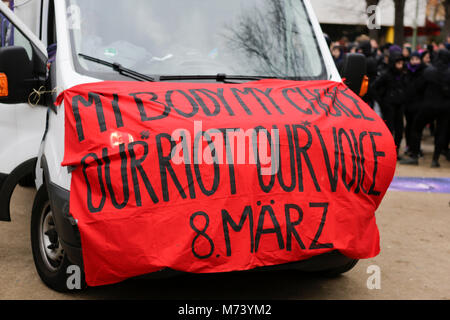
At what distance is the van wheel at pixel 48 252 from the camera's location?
4812mm

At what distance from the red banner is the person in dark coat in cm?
807

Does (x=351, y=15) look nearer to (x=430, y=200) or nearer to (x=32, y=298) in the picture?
(x=430, y=200)

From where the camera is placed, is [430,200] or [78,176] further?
[430,200]

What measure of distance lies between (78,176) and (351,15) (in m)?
30.8

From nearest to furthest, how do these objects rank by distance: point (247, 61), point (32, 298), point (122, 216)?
point (122, 216) → point (32, 298) → point (247, 61)

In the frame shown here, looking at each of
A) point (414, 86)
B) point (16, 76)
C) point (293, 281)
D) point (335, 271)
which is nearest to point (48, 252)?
point (16, 76)

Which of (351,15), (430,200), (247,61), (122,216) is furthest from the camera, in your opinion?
(351,15)

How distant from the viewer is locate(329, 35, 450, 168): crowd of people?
11656 millimetres

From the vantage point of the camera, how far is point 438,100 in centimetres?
1164

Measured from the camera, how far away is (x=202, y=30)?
529cm

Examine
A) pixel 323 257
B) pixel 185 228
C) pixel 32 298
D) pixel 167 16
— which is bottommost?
pixel 32 298

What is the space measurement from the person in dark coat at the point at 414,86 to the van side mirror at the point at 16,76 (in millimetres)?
8377

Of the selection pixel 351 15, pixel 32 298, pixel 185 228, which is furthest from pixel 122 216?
pixel 351 15

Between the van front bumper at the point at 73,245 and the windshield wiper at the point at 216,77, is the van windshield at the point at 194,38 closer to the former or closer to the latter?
the windshield wiper at the point at 216,77
